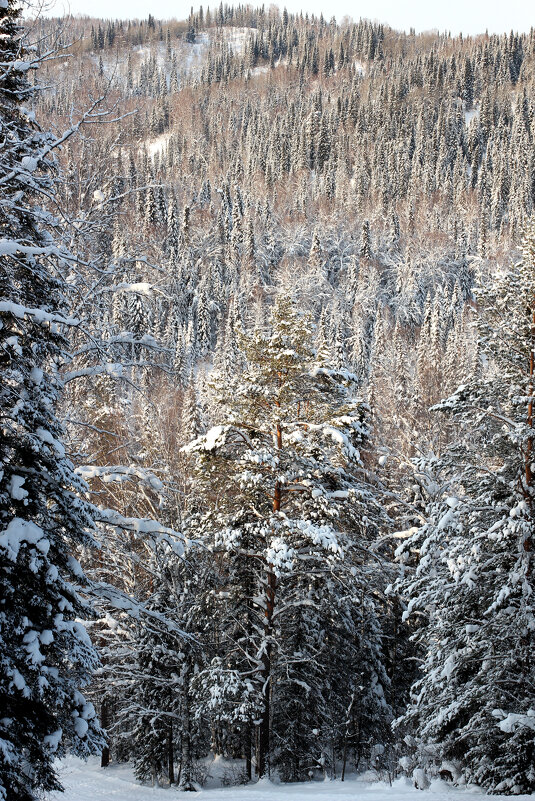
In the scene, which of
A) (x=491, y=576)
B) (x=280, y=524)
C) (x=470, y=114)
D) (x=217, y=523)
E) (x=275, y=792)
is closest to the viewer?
(x=491, y=576)

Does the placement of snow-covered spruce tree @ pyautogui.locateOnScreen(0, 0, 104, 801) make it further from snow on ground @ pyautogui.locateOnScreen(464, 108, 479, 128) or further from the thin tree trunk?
snow on ground @ pyautogui.locateOnScreen(464, 108, 479, 128)

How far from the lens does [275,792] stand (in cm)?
1039

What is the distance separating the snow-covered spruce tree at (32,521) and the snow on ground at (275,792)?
11.9 ft

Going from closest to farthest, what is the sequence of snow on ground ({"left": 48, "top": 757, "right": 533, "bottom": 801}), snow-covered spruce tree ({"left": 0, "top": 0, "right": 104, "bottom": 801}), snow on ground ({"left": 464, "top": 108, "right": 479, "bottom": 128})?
1. snow-covered spruce tree ({"left": 0, "top": 0, "right": 104, "bottom": 801})
2. snow on ground ({"left": 48, "top": 757, "right": 533, "bottom": 801})
3. snow on ground ({"left": 464, "top": 108, "right": 479, "bottom": 128})

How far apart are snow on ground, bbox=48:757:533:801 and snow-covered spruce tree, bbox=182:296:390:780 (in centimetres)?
132

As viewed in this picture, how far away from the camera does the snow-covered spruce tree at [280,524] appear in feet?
38.8

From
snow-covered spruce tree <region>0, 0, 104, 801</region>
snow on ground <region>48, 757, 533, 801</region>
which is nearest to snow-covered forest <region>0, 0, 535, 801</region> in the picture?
snow-covered spruce tree <region>0, 0, 104, 801</region>

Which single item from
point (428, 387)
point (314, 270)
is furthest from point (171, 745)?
point (314, 270)

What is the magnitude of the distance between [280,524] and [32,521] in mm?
7013

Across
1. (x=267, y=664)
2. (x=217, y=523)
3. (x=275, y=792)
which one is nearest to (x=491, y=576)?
(x=275, y=792)

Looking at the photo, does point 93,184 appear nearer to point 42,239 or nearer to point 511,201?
point 42,239

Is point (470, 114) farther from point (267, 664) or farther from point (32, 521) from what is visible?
point (32, 521)

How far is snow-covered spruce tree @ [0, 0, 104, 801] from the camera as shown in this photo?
195 inches

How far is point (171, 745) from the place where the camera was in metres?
16.0
